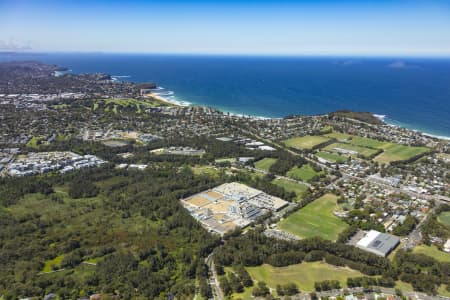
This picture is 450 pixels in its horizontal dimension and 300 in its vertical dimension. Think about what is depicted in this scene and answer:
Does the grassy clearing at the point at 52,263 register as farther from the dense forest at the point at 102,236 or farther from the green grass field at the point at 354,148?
the green grass field at the point at 354,148

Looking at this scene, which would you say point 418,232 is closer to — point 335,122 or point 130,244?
point 130,244

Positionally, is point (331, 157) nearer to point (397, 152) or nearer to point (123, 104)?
point (397, 152)

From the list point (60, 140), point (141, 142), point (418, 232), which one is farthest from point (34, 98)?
point (418, 232)

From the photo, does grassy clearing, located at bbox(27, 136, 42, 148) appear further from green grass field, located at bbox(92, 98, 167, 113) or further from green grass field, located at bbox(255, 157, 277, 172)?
green grass field, located at bbox(255, 157, 277, 172)

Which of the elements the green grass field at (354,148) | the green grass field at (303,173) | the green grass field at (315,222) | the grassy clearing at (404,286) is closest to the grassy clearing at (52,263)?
the green grass field at (315,222)

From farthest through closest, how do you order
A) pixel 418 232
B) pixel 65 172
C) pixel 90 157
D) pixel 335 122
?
pixel 335 122, pixel 90 157, pixel 65 172, pixel 418 232

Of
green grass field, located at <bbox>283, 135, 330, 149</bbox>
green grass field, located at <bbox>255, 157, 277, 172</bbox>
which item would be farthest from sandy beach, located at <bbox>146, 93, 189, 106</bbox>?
green grass field, located at <bbox>255, 157, 277, 172</bbox>

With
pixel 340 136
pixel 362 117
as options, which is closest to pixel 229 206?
pixel 340 136
